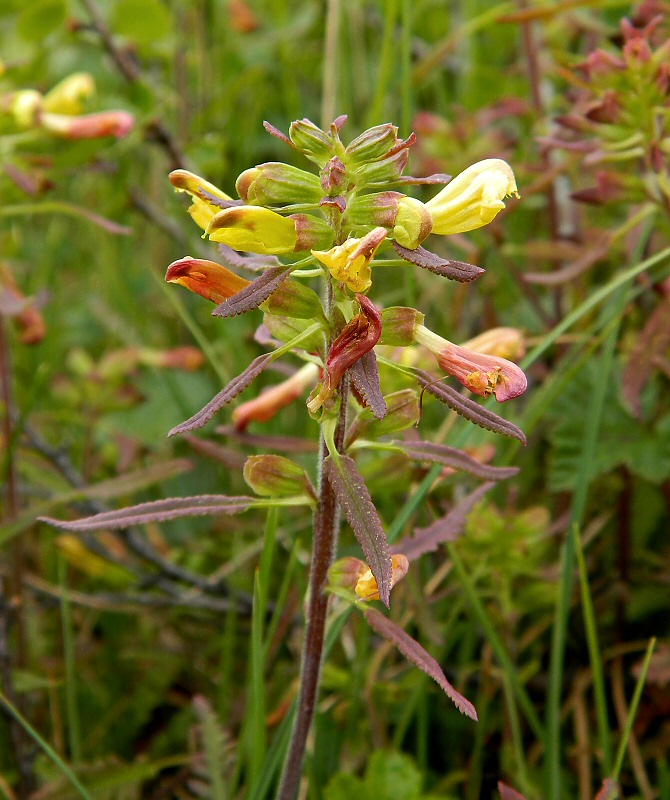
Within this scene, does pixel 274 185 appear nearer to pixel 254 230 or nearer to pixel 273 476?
pixel 254 230

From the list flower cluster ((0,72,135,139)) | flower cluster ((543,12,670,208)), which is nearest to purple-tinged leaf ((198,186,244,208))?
flower cluster ((543,12,670,208))

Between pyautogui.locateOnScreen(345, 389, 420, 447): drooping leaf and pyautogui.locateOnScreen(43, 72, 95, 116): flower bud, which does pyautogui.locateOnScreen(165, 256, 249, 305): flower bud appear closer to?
pyautogui.locateOnScreen(345, 389, 420, 447): drooping leaf

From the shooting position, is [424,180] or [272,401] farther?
[272,401]

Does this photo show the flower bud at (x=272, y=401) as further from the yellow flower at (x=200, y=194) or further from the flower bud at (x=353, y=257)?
the flower bud at (x=353, y=257)

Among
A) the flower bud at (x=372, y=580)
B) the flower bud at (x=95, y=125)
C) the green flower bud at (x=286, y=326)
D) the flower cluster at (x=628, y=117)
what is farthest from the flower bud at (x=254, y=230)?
the flower bud at (x=95, y=125)

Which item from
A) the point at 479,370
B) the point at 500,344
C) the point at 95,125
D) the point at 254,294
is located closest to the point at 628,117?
the point at 500,344
